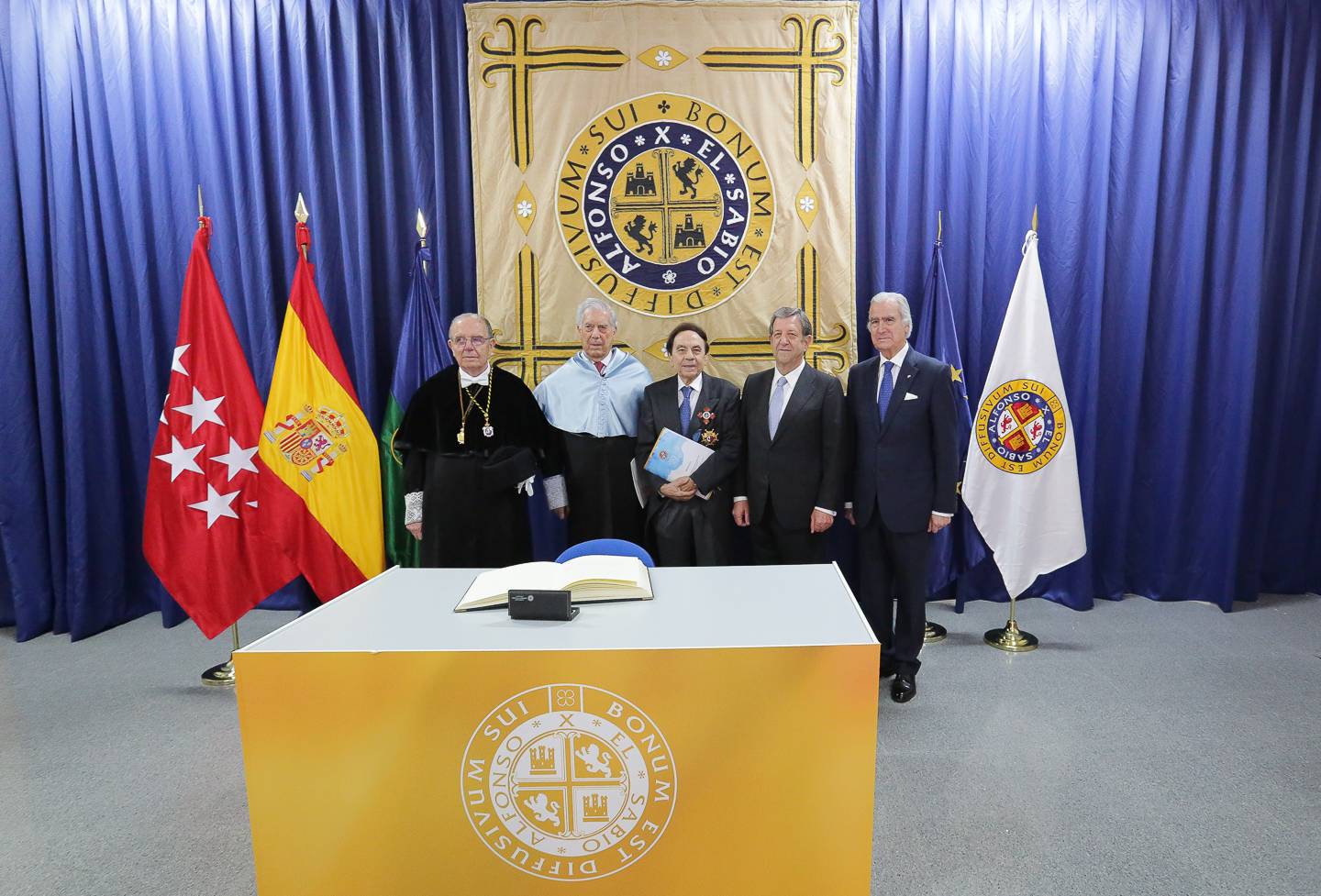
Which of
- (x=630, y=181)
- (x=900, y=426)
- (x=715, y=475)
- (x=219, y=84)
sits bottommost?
(x=715, y=475)

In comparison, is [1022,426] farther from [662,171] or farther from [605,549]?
[605,549]

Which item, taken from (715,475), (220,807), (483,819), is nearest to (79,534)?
(220,807)

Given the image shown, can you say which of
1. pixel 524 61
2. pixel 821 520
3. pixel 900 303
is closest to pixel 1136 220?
pixel 900 303

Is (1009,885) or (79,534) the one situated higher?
(79,534)

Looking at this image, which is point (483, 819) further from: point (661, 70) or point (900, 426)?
point (661, 70)

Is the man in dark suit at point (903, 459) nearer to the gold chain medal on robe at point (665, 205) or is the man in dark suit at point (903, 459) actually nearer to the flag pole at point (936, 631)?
the flag pole at point (936, 631)

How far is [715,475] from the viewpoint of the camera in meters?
3.09

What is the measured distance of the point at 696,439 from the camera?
10.2 feet

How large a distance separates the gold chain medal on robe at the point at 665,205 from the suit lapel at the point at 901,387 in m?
1.12

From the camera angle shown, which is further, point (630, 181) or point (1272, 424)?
point (1272, 424)

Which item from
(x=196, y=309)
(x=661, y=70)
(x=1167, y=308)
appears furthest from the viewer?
(x=1167, y=308)

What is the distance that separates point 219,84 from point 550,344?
6.78 ft

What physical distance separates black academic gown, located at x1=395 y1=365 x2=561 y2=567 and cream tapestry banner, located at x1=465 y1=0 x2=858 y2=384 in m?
0.73

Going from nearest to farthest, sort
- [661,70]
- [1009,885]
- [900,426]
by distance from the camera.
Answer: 1. [1009,885]
2. [900,426]
3. [661,70]
